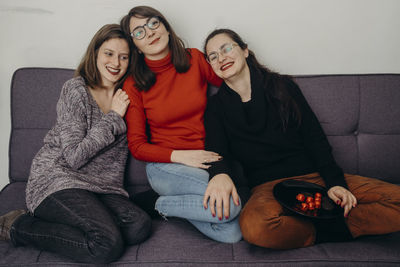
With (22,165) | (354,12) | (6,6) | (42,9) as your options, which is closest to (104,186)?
(22,165)

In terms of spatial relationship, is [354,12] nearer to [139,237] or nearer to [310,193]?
[310,193]

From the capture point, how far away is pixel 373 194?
3.73 feet

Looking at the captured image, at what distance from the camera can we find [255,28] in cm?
169

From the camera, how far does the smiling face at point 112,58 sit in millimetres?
1368

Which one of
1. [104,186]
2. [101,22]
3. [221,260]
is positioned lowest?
[221,260]

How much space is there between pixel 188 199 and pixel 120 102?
0.58 m

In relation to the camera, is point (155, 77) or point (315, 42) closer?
point (155, 77)

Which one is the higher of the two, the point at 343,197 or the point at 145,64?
the point at 145,64

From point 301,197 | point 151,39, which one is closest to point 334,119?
point 301,197

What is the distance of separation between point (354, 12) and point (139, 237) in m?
1.73

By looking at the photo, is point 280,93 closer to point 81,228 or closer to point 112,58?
point 112,58

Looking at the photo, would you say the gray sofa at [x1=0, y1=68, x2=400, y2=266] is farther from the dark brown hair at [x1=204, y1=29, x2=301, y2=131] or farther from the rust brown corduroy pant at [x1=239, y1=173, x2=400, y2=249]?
the rust brown corduroy pant at [x1=239, y1=173, x2=400, y2=249]

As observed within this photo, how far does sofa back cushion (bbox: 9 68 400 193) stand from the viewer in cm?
145

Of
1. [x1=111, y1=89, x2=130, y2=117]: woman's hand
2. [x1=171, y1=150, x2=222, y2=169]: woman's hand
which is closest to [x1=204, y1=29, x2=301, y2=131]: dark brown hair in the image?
[x1=171, y1=150, x2=222, y2=169]: woman's hand
